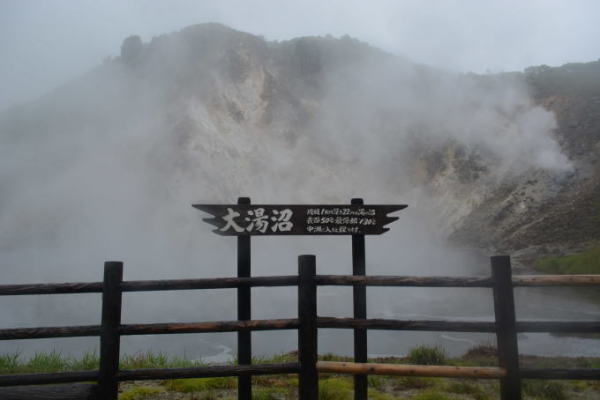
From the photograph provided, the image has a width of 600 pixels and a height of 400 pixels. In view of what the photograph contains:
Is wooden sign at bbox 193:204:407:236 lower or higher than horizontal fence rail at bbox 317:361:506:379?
higher

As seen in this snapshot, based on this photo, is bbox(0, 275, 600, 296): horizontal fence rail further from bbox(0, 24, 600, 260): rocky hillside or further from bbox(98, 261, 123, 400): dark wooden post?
bbox(0, 24, 600, 260): rocky hillside

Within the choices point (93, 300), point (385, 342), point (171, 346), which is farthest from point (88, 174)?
point (385, 342)

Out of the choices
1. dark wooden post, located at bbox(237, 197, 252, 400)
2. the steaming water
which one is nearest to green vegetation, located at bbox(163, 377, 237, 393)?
dark wooden post, located at bbox(237, 197, 252, 400)

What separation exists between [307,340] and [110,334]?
196 centimetres

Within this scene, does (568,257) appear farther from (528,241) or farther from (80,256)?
(80,256)

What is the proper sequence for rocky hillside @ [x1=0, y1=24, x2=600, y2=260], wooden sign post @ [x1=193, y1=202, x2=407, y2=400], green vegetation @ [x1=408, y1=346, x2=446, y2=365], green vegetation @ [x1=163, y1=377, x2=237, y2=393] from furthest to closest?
rocky hillside @ [x1=0, y1=24, x2=600, y2=260]
green vegetation @ [x1=408, y1=346, x2=446, y2=365]
green vegetation @ [x1=163, y1=377, x2=237, y2=393]
wooden sign post @ [x1=193, y1=202, x2=407, y2=400]

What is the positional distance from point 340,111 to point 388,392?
44192 millimetres

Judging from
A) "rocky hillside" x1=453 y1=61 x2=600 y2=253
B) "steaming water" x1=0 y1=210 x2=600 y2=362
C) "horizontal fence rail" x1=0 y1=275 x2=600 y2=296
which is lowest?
"steaming water" x1=0 y1=210 x2=600 y2=362

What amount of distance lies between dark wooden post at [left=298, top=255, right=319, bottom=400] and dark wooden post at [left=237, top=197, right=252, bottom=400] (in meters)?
0.68

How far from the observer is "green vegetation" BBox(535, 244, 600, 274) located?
21531mm

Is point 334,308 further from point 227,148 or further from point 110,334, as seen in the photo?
point 227,148

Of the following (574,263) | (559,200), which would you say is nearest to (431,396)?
(574,263)

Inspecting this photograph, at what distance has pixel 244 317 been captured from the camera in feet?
15.5

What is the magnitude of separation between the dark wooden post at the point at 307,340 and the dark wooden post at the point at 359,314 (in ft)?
2.01
